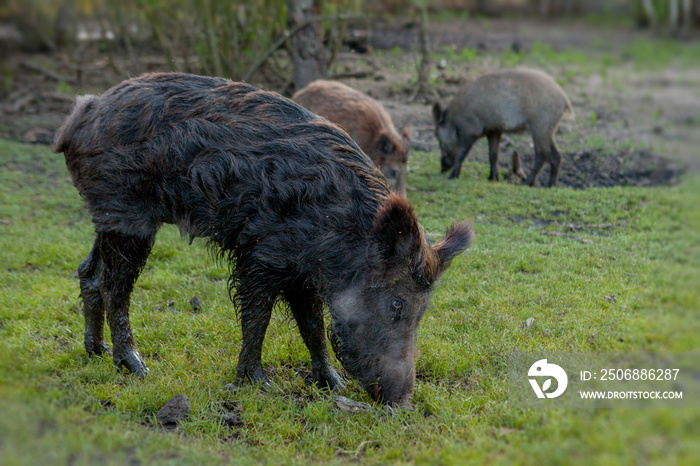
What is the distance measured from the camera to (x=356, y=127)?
9203 millimetres

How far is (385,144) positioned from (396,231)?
4941mm

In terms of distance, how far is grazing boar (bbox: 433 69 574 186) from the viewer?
10.5 metres

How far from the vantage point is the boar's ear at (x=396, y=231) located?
428 centimetres

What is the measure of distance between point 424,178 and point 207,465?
8063mm

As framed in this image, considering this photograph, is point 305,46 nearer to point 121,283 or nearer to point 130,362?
point 121,283

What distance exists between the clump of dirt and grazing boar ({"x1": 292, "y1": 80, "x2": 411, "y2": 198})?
2.79 meters

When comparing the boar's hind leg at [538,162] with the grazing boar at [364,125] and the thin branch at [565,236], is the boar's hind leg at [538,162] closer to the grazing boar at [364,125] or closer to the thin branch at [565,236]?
the grazing boar at [364,125]

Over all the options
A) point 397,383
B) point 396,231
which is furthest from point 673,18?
point 397,383

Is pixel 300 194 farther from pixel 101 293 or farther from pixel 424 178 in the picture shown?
pixel 424 178

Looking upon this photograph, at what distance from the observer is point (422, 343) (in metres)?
5.40

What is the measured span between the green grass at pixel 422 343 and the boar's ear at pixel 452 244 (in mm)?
730

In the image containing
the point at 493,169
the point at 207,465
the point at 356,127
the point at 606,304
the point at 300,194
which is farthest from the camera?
the point at 493,169

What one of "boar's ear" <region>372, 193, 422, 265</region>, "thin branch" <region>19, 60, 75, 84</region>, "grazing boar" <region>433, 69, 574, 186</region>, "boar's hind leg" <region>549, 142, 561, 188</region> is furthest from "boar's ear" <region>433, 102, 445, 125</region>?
"thin branch" <region>19, 60, 75, 84</region>

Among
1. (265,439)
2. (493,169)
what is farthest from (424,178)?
(265,439)
